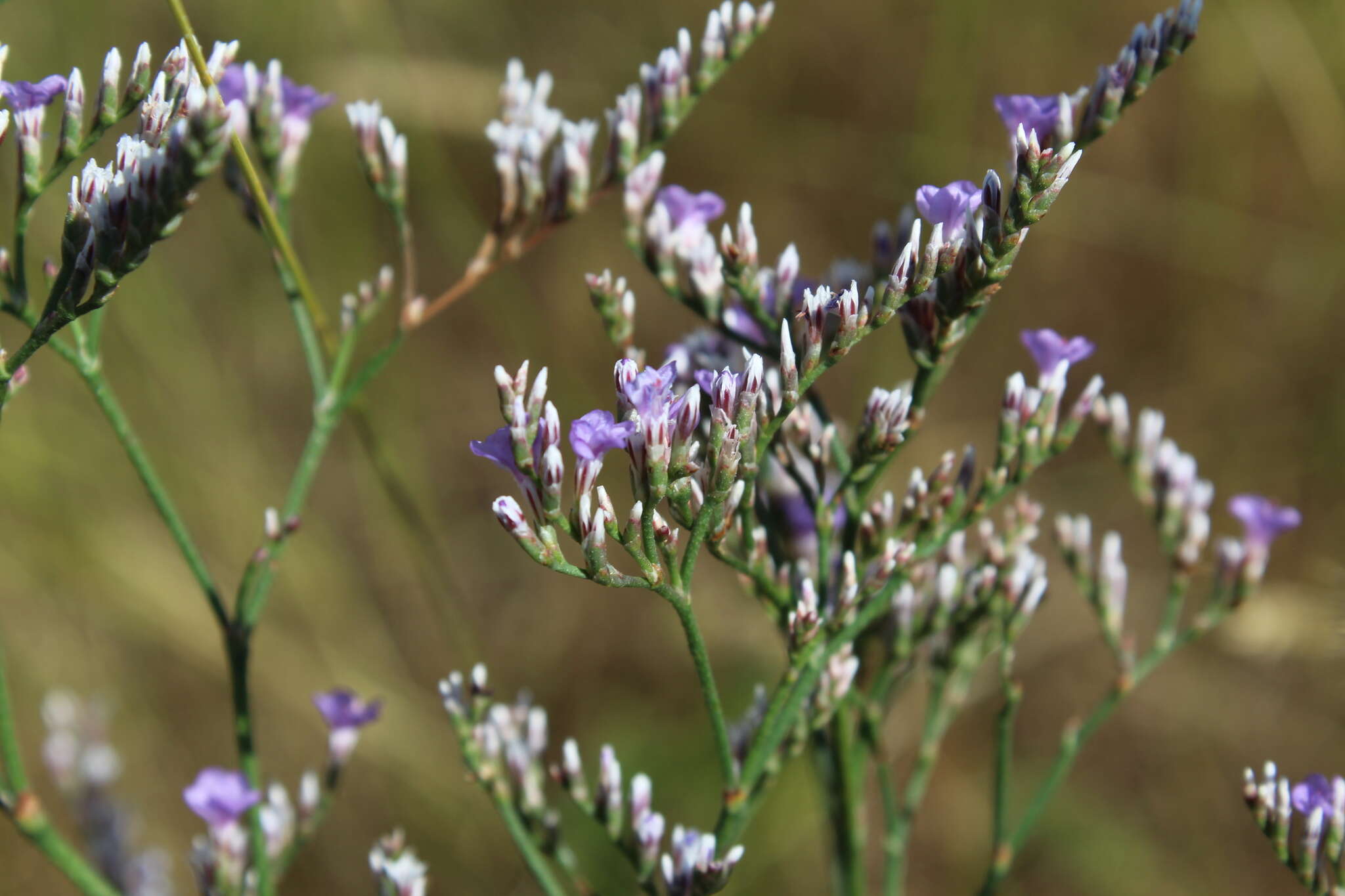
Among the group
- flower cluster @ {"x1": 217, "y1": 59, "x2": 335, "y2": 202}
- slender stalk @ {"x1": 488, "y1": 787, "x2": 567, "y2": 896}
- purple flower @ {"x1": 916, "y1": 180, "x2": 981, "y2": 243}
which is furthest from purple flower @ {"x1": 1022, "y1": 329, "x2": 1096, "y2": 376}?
flower cluster @ {"x1": 217, "y1": 59, "x2": 335, "y2": 202}

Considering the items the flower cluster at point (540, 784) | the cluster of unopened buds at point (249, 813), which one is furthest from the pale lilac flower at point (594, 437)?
the cluster of unopened buds at point (249, 813)

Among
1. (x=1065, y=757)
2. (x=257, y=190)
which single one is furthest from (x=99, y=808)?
(x=1065, y=757)

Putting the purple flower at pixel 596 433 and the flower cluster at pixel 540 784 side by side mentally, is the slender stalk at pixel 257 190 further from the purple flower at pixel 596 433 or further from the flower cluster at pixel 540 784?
the flower cluster at pixel 540 784

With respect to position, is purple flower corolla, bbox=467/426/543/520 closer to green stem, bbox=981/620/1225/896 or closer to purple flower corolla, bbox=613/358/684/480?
purple flower corolla, bbox=613/358/684/480

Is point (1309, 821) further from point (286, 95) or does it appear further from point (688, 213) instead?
point (286, 95)

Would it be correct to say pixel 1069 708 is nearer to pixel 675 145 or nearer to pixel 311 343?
pixel 675 145

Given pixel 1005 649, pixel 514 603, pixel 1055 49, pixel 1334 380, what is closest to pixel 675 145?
pixel 1055 49
